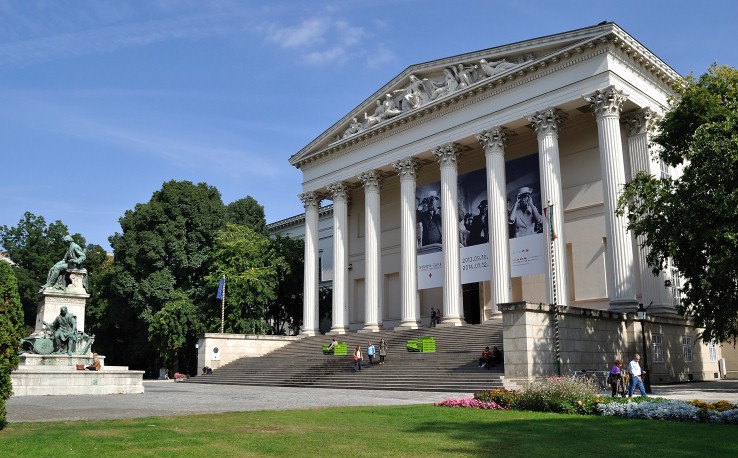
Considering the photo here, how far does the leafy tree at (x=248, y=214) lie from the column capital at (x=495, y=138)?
79.3 ft

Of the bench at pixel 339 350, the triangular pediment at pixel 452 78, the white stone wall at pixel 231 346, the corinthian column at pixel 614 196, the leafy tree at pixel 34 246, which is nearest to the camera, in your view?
the corinthian column at pixel 614 196

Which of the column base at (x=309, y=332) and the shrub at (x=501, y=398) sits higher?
the column base at (x=309, y=332)

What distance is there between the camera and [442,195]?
39812 millimetres

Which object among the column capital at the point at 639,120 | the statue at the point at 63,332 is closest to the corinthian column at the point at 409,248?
the column capital at the point at 639,120

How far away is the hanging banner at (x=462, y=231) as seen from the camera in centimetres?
3753

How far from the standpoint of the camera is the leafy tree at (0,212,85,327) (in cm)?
6231

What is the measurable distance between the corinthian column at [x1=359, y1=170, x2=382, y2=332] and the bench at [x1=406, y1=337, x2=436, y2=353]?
29.8 feet

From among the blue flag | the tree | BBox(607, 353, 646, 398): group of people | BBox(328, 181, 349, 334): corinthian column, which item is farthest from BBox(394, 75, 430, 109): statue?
BBox(607, 353, 646, 398): group of people

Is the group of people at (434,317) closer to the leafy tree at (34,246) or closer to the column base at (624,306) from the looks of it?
the column base at (624,306)

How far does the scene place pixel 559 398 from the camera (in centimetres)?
1630

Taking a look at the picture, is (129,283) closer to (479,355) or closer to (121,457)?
(479,355)

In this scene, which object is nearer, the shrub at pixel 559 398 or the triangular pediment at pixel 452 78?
the shrub at pixel 559 398

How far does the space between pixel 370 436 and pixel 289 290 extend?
4175 centimetres

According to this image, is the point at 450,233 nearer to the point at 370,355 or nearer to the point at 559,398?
the point at 370,355
